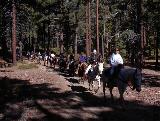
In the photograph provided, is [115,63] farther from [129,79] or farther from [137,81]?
[137,81]

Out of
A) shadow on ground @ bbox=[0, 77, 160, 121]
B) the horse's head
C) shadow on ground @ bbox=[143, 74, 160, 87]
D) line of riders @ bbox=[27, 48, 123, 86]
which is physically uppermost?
line of riders @ bbox=[27, 48, 123, 86]

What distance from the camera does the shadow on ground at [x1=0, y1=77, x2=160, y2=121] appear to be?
17.4 m

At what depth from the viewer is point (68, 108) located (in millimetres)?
19375

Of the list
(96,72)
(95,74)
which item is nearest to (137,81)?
(96,72)

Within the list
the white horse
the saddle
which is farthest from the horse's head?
the saddle

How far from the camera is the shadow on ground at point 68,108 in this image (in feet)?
57.0

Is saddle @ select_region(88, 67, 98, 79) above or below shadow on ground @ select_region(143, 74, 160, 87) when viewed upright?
above

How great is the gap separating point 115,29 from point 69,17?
70.6 feet

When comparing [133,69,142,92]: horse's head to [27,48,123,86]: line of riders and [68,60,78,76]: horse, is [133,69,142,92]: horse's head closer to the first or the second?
[27,48,123,86]: line of riders

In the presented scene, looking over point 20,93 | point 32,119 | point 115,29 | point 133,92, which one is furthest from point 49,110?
point 115,29

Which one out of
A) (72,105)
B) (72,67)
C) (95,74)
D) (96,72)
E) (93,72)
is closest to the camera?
(72,105)

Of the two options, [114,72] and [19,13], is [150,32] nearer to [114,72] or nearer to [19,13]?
[19,13]

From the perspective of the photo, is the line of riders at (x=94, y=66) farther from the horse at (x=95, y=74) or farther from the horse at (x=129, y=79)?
the horse at (x=129, y=79)

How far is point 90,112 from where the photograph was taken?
18.4 meters
